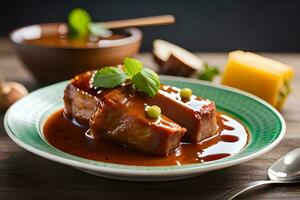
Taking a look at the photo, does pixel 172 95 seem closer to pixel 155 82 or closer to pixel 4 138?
pixel 155 82

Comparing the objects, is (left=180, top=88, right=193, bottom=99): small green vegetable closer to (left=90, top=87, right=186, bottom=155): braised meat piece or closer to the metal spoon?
(left=90, top=87, right=186, bottom=155): braised meat piece

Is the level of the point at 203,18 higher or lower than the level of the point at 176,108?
lower

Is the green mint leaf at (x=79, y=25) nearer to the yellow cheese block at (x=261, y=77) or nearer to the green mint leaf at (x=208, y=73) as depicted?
the green mint leaf at (x=208, y=73)

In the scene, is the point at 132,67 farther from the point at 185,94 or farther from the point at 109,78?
the point at 185,94

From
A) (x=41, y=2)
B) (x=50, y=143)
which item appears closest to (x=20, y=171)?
(x=50, y=143)

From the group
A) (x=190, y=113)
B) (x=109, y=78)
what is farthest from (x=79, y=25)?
(x=190, y=113)

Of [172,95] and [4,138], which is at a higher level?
[172,95]
